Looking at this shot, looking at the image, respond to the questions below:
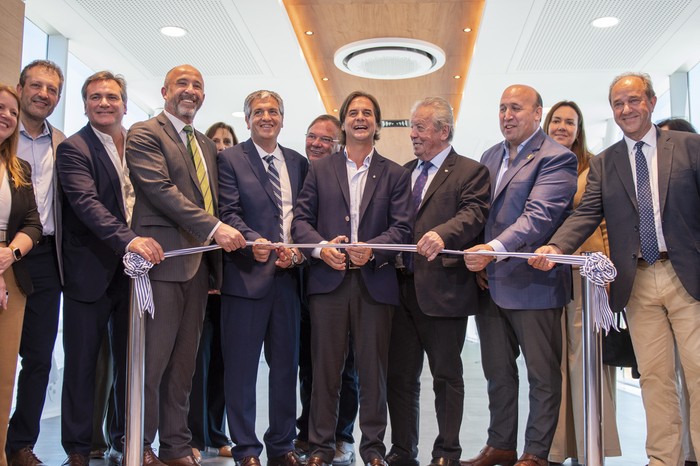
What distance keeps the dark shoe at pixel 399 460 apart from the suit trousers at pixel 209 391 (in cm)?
107

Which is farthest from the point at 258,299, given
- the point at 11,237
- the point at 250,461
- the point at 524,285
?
the point at 524,285

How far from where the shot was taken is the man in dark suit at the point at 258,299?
3.30 m

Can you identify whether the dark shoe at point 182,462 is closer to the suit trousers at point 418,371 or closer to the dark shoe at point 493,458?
the suit trousers at point 418,371

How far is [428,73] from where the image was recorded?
8367 mm

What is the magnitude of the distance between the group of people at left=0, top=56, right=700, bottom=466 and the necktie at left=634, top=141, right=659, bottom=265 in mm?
11

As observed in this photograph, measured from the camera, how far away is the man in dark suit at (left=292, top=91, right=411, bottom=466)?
329cm

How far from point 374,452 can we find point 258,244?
119 cm

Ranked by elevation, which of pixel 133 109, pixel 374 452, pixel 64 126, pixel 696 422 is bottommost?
pixel 374 452

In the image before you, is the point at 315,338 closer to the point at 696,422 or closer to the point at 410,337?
the point at 410,337

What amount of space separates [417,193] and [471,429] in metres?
1.85

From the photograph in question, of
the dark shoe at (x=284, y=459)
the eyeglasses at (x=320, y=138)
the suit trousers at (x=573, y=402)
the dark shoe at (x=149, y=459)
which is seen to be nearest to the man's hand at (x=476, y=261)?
the suit trousers at (x=573, y=402)

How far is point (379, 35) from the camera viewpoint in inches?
287

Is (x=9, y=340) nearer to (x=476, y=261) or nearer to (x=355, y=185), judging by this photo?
(x=355, y=185)

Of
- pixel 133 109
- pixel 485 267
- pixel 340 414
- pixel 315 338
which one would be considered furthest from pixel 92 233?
pixel 133 109
